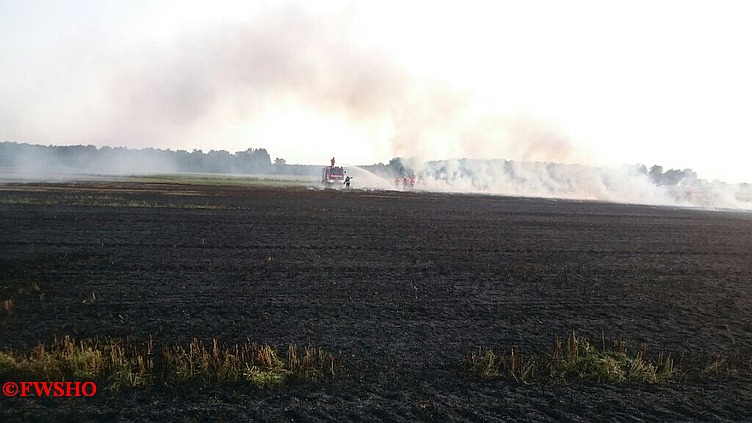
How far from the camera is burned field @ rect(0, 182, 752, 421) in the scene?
6.66 meters

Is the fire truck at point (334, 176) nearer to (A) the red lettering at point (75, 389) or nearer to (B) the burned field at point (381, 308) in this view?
(B) the burned field at point (381, 308)

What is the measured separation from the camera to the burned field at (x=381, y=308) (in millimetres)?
6664

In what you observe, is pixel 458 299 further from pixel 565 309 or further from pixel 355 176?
pixel 355 176

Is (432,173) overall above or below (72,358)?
above

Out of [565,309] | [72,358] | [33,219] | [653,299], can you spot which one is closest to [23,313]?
[72,358]

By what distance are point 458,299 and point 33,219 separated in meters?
21.1

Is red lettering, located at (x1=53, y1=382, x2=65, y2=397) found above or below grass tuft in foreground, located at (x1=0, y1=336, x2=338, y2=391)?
below

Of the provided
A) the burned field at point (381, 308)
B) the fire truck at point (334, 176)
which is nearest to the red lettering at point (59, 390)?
the burned field at point (381, 308)

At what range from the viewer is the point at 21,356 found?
734cm

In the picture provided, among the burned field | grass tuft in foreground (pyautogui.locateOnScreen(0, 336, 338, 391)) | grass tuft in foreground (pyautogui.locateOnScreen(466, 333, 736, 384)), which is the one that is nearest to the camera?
the burned field

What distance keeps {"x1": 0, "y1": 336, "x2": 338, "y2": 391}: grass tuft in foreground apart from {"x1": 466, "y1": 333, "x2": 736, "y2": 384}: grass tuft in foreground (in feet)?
8.36

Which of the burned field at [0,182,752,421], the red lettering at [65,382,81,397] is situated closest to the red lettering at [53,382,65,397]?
the red lettering at [65,382,81,397]

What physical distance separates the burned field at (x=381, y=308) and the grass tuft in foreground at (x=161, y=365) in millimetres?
261

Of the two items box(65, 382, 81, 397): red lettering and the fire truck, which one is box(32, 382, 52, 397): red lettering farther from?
the fire truck
